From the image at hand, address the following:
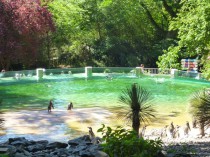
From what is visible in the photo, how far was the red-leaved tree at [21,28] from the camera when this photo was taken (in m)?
27.1

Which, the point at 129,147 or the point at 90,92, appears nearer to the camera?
the point at 129,147

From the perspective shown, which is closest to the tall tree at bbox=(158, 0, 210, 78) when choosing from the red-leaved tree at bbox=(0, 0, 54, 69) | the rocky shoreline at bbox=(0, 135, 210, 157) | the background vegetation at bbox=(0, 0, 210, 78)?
the rocky shoreline at bbox=(0, 135, 210, 157)

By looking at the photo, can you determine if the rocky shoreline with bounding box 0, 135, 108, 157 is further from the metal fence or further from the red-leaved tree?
the metal fence

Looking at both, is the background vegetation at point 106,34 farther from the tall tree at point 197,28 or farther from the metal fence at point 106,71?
the tall tree at point 197,28

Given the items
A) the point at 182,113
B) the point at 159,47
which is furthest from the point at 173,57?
the point at 159,47

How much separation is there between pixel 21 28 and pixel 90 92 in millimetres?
7337

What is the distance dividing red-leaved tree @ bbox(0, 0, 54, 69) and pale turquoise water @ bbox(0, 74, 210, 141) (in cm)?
194

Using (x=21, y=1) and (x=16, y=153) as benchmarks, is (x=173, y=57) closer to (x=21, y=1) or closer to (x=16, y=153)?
(x=16, y=153)

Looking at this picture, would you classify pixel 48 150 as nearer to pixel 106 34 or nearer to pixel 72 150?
pixel 72 150

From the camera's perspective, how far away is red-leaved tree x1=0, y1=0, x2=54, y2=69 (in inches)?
1065

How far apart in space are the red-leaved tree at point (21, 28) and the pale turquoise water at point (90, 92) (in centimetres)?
194

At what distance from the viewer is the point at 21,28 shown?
28.4 metres

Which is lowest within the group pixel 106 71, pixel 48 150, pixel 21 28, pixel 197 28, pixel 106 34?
pixel 48 150

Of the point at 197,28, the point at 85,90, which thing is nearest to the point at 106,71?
the point at 85,90
